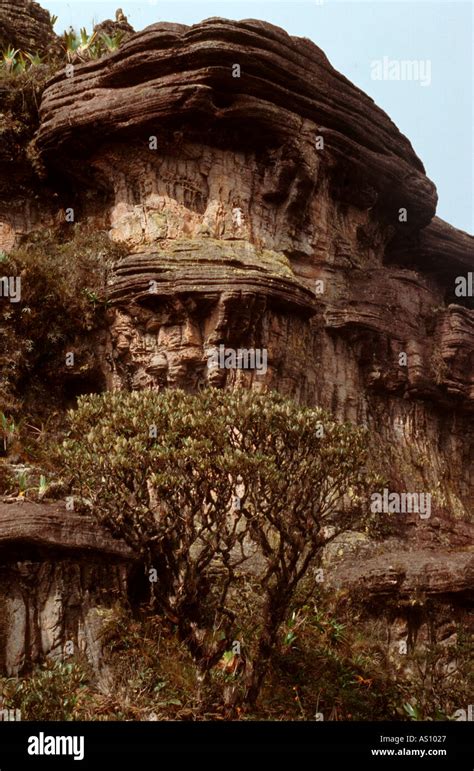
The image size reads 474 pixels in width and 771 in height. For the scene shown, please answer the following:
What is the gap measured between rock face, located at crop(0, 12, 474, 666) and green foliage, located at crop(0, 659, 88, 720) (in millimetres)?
6927

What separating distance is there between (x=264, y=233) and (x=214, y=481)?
8.89 m

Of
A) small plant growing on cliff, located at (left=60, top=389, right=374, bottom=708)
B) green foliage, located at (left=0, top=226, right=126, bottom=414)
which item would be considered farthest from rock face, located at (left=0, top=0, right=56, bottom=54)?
small plant growing on cliff, located at (left=60, top=389, right=374, bottom=708)

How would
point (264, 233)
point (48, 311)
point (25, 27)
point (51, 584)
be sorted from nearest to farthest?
1. point (51, 584)
2. point (48, 311)
3. point (264, 233)
4. point (25, 27)

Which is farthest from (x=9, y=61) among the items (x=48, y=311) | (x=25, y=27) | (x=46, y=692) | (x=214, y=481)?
(x=46, y=692)

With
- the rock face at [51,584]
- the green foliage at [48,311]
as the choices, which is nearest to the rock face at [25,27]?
the green foliage at [48,311]

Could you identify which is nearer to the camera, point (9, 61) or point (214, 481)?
point (214, 481)

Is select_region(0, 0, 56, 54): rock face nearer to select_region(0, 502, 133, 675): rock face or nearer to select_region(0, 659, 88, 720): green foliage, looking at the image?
select_region(0, 502, 133, 675): rock face

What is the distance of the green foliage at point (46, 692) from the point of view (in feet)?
43.2

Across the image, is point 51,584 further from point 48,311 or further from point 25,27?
point 25,27

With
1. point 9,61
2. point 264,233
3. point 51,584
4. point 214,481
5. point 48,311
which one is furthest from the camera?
point 9,61

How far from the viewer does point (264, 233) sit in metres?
21.6

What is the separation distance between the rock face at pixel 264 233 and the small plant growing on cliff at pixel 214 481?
4.82m

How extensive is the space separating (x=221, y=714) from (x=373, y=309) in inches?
431

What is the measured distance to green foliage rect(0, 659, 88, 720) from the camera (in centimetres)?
1318
